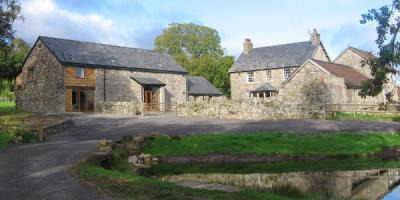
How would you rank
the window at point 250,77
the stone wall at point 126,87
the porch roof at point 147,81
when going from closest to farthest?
the stone wall at point 126,87
the porch roof at point 147,81
the window at point 250,77

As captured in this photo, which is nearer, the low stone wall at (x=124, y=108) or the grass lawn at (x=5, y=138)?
the grass lawn at (x=5, y=138)

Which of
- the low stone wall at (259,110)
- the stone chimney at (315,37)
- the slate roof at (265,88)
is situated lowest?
the low stone wall at (259,110)

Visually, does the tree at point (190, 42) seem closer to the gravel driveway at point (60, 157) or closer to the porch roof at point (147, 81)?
the porch roof at point (147, 81)

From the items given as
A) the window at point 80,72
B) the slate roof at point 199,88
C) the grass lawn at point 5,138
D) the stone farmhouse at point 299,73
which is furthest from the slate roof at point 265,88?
the grass lawn at point 5,138

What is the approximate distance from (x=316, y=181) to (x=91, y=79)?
1324 inches

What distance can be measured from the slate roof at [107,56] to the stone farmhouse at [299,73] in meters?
10.3

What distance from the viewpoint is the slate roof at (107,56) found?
142ft

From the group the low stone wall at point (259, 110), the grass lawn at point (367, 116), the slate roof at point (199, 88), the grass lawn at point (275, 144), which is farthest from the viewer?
the slate roof at point (199, 88)

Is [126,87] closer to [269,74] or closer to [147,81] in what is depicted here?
[147,81]

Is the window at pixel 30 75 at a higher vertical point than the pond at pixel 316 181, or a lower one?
higher

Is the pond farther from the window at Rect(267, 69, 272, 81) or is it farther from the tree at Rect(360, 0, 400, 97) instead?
the window at Rect(267, 69, 272, 81)

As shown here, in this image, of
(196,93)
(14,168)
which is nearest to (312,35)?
(196,93)

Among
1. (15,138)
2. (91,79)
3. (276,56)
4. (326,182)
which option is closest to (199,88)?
(276,56)

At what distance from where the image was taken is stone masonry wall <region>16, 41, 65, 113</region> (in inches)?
1655
